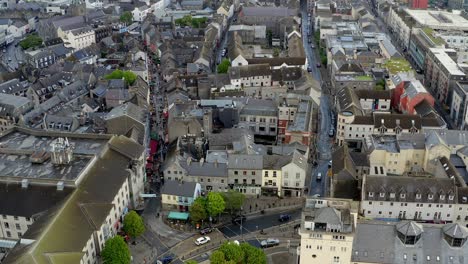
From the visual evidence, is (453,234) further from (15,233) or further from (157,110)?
(157,110)

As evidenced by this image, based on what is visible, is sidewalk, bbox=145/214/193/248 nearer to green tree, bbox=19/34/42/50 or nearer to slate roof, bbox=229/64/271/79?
slate roof, bbox=229/64/271/79

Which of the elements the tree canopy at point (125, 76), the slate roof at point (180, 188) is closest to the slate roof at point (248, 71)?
the tree canopy at point (125, 76)

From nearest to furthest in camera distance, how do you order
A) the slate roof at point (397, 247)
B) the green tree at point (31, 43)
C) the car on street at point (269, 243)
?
the slate roof at point (397, 247), the car on street at point (269, 243), the green tree at point (31, 43)

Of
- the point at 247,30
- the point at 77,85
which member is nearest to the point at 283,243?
the point at 77,85

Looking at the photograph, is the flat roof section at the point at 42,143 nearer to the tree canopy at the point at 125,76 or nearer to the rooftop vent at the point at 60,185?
the rooftop vent at the point at 60,185

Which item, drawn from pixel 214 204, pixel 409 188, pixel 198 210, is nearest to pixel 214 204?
pixel 214 204

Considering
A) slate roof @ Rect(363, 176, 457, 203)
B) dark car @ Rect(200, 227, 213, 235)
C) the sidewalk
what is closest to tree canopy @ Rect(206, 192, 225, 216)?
dark car @ Rect(200, 227, 213, 235)
